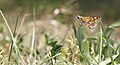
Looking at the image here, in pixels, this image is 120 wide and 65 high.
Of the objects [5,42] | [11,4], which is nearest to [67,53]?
[5,42]

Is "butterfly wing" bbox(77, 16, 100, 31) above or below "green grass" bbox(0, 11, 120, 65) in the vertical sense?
above

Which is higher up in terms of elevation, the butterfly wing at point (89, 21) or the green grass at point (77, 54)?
the butterfly wing at point (89, 21)

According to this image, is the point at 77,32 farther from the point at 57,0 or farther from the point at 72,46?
the point at 57,0

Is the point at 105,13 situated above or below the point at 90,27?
below

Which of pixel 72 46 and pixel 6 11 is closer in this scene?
pixel 72 46

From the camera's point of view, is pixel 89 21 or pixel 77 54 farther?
pixel 77 54

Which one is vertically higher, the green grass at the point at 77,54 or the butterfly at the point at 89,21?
the butterfly at the point at 89,21

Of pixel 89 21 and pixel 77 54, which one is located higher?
pixel 89 21

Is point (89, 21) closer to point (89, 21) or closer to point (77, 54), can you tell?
point (89, 21)

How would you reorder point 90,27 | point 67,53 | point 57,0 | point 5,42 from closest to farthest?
point 90,27 < point 67,53 < point 5,42 < point 57,0

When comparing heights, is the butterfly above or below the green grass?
above

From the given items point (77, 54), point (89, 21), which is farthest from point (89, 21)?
point (77, 54)
